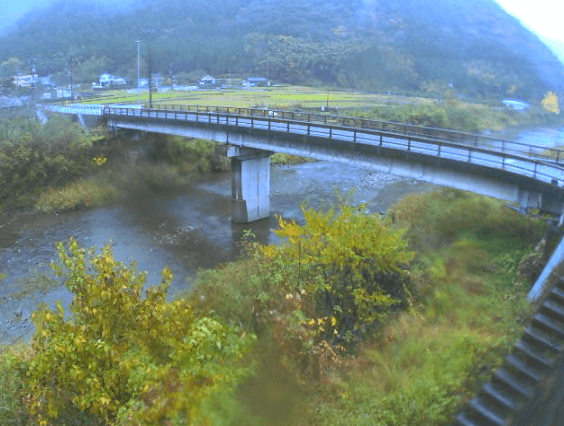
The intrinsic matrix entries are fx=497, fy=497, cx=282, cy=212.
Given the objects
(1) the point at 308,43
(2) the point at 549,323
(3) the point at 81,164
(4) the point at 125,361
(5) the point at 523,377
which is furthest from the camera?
(1) the point at 308,43

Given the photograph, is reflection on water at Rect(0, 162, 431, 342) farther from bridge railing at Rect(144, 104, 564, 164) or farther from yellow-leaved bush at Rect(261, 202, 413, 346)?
yellow-leaved bush at Rect(261, 202, 413, 346)

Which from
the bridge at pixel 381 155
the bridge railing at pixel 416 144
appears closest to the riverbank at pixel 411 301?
the bridge at pixel 381 155

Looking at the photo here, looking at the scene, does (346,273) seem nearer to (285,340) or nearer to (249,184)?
(285,340)

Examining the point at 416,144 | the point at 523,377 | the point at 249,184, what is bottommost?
the point at 249,184

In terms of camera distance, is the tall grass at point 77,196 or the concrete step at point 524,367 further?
the tall grass at point 77,196

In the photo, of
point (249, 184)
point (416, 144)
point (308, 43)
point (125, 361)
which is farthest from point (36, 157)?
point (308, 43)

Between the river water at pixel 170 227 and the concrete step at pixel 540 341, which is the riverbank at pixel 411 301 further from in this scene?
the concrete step at pixel 540 341
